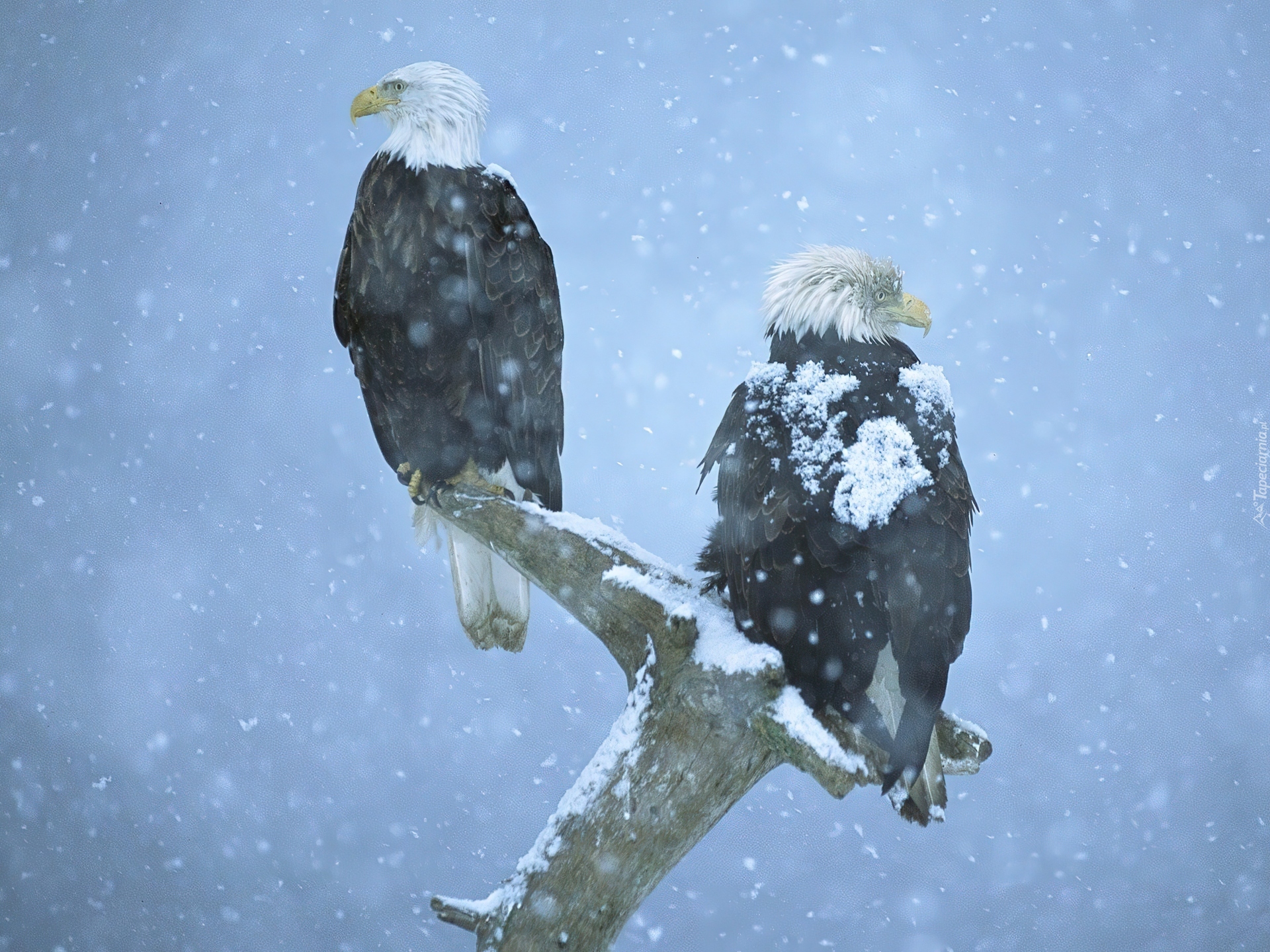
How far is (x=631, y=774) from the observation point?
260 centimetres

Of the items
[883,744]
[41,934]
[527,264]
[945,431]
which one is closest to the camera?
[883,744]

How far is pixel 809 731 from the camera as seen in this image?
7.77 feet

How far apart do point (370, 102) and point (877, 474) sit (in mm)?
2186

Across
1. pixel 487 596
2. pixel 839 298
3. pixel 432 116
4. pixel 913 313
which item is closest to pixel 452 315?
pixel 432 116

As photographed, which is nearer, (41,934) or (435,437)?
(435,437)

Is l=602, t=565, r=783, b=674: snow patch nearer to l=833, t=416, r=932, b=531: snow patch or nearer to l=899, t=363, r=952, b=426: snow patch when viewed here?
l=833, t=416, r=932, b=531: snow patch

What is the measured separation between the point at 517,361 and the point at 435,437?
385 mm

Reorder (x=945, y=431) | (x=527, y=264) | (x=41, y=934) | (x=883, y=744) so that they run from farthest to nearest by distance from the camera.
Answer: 1. (x=41, y=934)
2. (x=527, y=264)
3. (x=945, y=431)
4. (x=883, y=744)

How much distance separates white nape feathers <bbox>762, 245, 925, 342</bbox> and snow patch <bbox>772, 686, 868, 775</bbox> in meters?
1.09

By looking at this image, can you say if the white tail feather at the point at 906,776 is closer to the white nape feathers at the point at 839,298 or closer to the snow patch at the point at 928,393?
the snow patch at the point at 928,393

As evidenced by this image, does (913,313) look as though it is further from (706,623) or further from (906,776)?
(906,776)

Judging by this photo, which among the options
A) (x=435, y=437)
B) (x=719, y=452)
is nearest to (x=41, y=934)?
(x=435, y=437)

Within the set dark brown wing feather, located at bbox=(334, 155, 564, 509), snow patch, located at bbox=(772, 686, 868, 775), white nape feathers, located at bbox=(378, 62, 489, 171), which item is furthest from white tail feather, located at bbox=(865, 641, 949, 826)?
white nape feathers, located at bbox=(378, 62, 489, 171)

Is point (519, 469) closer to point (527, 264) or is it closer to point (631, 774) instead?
point (527, 264)
